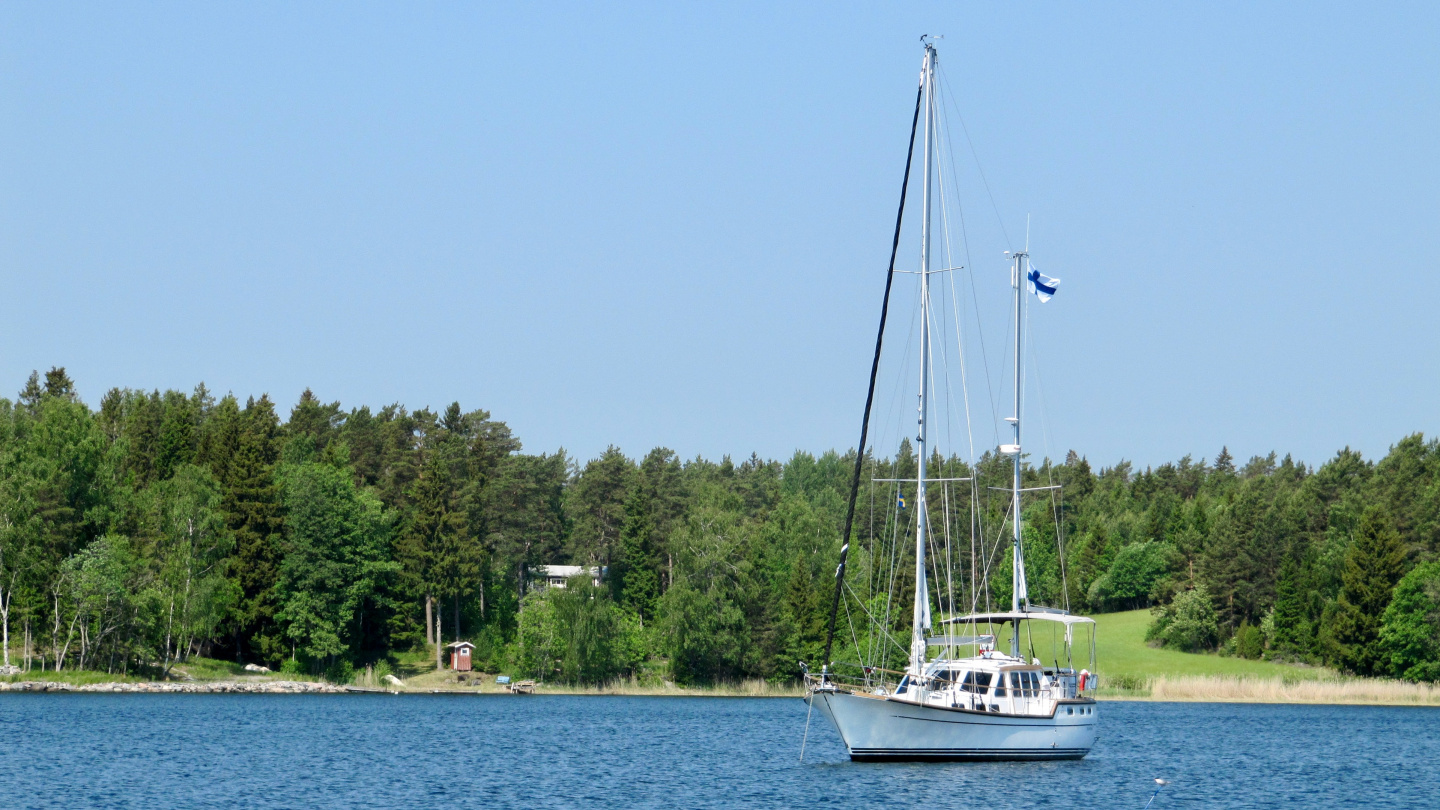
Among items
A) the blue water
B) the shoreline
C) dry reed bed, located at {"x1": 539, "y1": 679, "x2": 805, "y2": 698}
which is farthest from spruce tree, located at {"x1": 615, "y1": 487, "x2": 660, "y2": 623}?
the blue water

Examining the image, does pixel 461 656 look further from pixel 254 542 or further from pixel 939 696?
pixel 939 696

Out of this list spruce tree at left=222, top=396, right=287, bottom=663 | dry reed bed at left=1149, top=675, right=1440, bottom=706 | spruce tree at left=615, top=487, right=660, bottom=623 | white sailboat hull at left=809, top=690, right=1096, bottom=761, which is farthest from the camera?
spruce tree at left=615, top=487, right=660, bottom=623

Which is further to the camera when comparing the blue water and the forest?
the forest

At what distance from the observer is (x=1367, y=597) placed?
103 metres

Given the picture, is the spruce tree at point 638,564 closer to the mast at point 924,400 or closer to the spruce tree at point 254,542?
the spruce tree at point 254,542

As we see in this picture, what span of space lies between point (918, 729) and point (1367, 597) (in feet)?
234

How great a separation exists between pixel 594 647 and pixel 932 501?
39.6m

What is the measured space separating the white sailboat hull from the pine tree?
2628 inches

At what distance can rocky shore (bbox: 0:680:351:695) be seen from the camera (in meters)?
86.8

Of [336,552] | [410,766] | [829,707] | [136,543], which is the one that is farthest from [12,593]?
[829,707]

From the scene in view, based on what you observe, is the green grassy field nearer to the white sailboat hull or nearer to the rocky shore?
the rocky shore

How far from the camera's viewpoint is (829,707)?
145ft

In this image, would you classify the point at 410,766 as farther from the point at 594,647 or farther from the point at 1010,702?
the point at 594,647

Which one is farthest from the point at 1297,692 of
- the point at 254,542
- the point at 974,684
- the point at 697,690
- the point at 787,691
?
the point at 254,542
